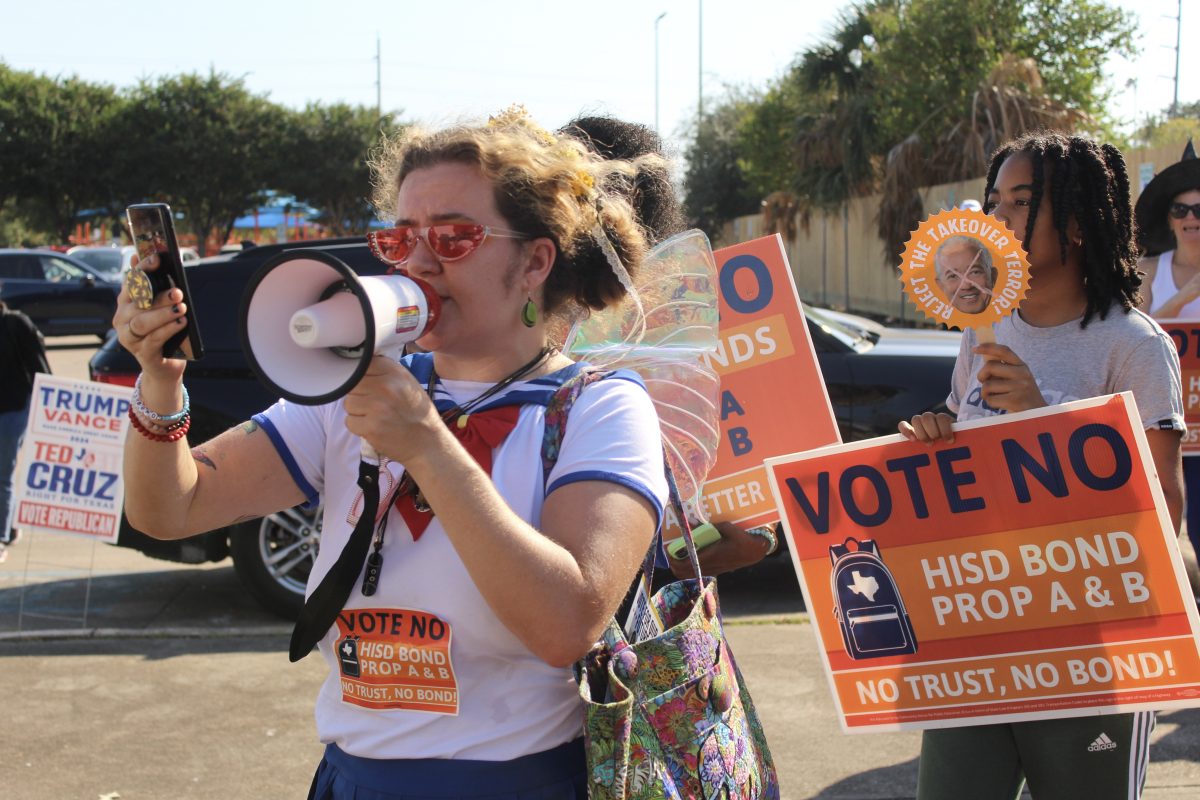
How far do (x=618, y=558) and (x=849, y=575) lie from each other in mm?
1216

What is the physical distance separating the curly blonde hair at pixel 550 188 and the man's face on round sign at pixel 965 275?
0.67 metres

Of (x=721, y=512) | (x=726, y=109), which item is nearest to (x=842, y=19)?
(x=726, y=109)

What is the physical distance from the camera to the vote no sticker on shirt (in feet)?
5.67

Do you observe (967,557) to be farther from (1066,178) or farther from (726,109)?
(726,109)

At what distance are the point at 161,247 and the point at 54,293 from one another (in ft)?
76.8

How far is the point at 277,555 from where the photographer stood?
5.98m

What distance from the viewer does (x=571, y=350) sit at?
94.5 inches

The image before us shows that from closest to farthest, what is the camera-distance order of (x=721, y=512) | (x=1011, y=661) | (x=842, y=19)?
(x=1011, y=661), (x=721, y=512), (x=842, y=19)

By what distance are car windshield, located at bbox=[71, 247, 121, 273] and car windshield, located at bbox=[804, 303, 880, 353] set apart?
75.1 feet

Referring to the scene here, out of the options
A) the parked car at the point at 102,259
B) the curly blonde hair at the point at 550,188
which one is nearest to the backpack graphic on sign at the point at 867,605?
the curly blonde hair at the point at 550,188

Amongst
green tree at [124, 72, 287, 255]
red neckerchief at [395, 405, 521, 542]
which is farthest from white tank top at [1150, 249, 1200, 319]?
green tree at [124, 72, 287, 255]

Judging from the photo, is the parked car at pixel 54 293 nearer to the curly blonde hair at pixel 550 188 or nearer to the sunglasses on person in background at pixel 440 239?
the curly blonde hair at pixel 550 188

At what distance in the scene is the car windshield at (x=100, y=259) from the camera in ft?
88.2

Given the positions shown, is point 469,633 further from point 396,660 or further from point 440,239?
point 440,239
